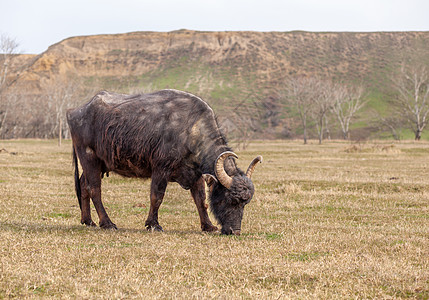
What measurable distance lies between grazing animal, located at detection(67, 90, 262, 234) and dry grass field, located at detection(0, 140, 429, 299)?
75cm

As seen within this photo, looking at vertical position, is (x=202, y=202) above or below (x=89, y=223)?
above

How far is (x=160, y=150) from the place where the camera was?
9.58m

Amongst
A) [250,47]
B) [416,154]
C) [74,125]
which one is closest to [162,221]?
[74,125]

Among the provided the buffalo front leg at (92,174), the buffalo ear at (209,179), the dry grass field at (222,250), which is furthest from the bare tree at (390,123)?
the buffalo front leg at (92,174)

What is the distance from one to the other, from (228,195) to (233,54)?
135 meters

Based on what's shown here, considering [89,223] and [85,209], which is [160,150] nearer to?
[85,209]

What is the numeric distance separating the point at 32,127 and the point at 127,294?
8776 centimetres

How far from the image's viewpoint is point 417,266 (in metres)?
6.71

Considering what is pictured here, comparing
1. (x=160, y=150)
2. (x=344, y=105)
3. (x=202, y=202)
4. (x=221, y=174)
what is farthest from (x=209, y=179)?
(x=344, y=105)

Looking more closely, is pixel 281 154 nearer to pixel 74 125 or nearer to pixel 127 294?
pixel 74 125

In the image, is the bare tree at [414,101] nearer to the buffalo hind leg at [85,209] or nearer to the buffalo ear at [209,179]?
the buffalo ear at [209,179]

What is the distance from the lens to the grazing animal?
927 cm

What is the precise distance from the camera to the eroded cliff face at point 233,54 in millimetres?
124688

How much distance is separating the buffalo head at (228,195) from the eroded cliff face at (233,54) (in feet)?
378
